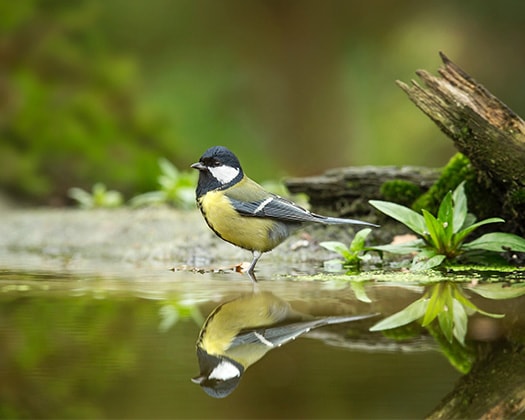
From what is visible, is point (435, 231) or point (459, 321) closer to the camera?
point (459, 321)

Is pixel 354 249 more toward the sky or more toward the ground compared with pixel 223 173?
more toward the ground

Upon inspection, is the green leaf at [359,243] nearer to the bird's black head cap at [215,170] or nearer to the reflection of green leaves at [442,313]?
the bird's black head cap at [215,170]

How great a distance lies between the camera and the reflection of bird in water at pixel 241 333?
2.23 m

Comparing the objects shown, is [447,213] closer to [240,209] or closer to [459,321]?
[240,209]

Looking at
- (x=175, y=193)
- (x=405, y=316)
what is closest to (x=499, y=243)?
(x=405, y=316)

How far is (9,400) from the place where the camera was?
6.47 ft

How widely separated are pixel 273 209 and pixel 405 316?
194cm

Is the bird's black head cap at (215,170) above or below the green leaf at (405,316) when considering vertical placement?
above

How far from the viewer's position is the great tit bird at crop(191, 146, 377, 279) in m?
4.96

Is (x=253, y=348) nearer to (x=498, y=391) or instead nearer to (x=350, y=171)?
(x=498, y=391)

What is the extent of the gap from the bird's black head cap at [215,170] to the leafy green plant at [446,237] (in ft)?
3.05

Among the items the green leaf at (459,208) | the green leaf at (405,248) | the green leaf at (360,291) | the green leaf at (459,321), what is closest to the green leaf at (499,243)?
the green leaf at (459,208)

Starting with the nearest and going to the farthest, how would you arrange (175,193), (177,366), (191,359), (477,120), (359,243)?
1. (177,366)
2. (191,359)
3. (477,120)
4. (359,243)
5. (175,193)

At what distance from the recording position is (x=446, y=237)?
4902 millimetres
